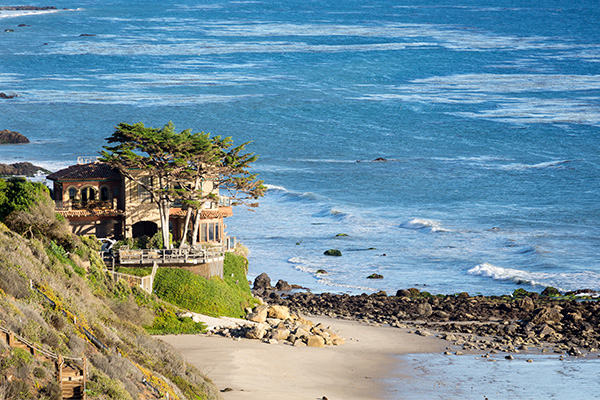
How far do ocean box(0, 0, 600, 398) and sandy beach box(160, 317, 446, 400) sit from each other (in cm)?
355

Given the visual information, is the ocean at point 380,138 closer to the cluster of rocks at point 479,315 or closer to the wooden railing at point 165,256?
the cluster of rocks at point 479,315

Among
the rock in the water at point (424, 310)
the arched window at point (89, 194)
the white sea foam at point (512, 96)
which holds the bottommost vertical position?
Result: the rock in the water at point (424, 310)

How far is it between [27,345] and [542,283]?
41.6m

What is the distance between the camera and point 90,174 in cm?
4206

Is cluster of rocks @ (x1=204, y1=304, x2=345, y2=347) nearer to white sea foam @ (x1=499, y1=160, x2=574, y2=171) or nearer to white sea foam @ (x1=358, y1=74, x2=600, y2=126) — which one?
white sea foam @ (x1=499, y1=160, x2=574, y2=171)

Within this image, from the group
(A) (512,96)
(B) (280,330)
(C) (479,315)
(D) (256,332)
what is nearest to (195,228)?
(B) (280,330)

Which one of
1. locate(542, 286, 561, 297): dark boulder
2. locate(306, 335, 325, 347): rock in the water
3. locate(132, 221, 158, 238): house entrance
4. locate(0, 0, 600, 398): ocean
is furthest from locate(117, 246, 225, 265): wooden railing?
locate(542, 286, 561, 297): dark boulder

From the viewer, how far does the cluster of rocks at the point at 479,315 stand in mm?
39500

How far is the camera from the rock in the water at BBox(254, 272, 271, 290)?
51.4m

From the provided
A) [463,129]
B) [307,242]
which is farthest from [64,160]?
[463,129]

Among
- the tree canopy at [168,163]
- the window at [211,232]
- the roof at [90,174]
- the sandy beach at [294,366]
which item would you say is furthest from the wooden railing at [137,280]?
the roof at [90,174]

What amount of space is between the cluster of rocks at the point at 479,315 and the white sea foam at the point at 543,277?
2.82 metres

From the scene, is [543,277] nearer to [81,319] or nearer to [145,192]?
[145,192]

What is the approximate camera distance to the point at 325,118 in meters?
123
